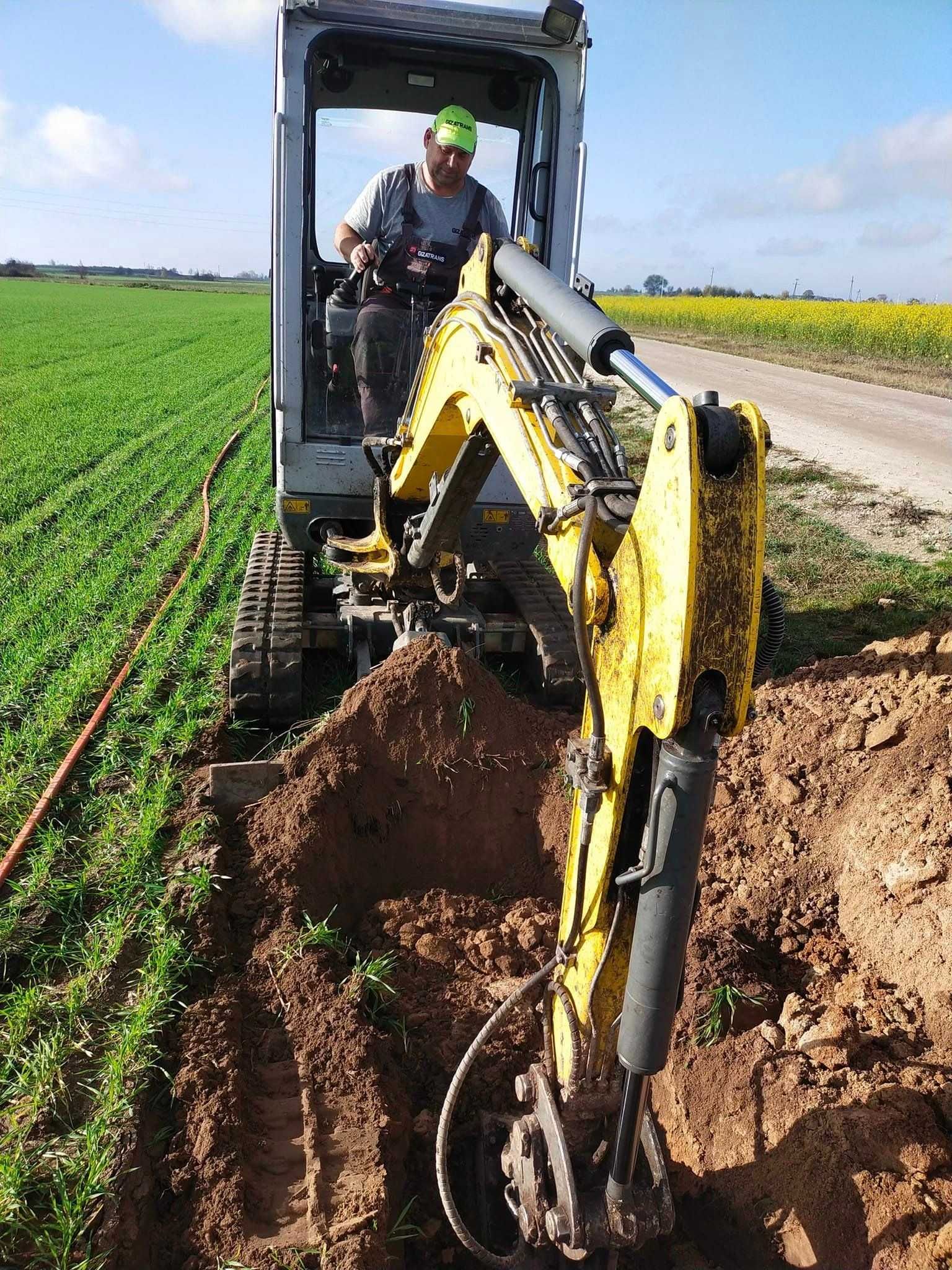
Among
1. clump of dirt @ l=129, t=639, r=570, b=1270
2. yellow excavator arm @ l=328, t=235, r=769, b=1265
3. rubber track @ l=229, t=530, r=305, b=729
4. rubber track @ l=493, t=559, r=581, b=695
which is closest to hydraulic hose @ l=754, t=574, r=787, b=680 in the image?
yellow excavator arm @ l=328, t=235, r=769, b=1265

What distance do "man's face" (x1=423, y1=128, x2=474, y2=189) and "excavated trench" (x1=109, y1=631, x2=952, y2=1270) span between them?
2374 mm

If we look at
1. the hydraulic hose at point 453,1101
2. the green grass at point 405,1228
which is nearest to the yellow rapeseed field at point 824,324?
the hydraulic hose at point 453,1101

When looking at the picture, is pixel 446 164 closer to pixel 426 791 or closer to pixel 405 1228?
pixel 426 791

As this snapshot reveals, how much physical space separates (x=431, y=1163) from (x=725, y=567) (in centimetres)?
210

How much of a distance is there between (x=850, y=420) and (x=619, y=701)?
1429 centimetres

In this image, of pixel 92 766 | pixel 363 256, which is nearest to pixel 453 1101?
pixel 92 766

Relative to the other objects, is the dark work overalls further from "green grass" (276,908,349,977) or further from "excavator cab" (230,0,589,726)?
"green grass" (276,908,349,977)

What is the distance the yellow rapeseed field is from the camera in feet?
79.4

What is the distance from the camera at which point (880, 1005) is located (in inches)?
116

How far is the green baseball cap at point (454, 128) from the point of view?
439 centimetres

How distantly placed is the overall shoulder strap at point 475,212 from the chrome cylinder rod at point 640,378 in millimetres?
3019

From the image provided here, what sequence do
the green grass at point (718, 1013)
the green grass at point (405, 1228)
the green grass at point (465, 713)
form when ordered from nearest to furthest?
the green grass at point (405, 1228) < the green grass at point (718, 1013) < the green grass at point (465, 713)

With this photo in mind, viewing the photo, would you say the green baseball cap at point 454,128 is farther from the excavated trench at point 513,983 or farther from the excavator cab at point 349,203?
the excavated trench at point 513,983

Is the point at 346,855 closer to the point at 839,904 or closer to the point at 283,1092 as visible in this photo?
the point at 283,1092
